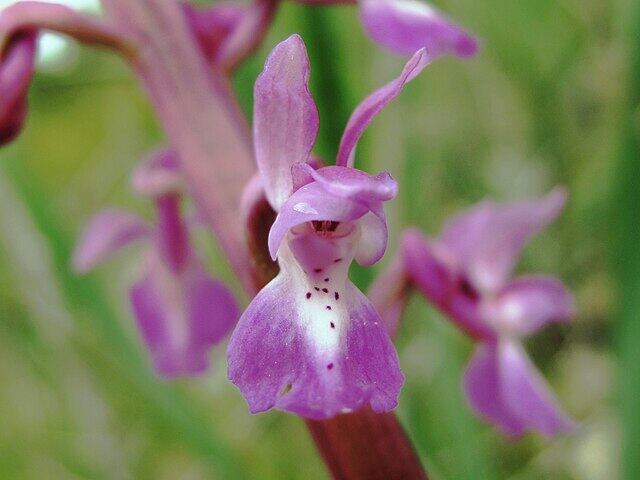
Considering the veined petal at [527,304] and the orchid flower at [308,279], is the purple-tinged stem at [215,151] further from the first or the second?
the veined petal at [527,304]

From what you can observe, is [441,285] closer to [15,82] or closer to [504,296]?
[504,296]

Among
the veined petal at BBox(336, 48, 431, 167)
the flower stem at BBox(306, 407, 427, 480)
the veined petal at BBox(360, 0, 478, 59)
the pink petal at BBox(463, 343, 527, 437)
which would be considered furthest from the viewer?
the pink petal at BBox(463, 343, 527, 437)

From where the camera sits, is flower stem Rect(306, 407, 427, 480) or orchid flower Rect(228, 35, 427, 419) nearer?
orchid flower Rect(228, 35, 427, 419)

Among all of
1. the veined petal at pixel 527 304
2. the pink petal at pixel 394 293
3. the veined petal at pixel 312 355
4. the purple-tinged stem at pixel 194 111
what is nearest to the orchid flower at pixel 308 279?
the veined petal at pixel 312 355

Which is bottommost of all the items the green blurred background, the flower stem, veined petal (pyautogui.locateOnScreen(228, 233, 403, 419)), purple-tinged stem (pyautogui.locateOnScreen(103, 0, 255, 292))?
the green blurred background

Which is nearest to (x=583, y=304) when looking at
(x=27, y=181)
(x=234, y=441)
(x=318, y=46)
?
(x=234, y=441)

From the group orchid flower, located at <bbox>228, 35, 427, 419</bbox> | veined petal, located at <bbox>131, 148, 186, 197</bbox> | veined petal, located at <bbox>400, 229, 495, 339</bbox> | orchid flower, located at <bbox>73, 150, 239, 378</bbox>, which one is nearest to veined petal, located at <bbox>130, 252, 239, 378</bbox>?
orchid flower, located at <bbox>73, 150, 239, 378</bbox>

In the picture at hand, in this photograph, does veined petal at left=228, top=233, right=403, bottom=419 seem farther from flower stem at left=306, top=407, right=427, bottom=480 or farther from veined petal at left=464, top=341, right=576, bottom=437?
veined petal at left=464, top=341, right=576, bottom=437

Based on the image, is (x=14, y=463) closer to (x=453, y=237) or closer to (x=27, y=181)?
(x=27, y=181)
